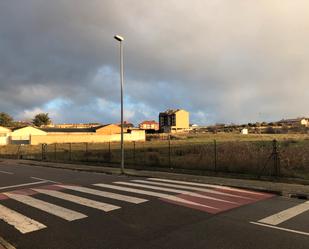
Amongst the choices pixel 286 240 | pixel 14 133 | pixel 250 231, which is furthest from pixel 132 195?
pixel 14 133

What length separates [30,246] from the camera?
21.9ft

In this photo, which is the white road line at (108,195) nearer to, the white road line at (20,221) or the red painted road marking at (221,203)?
the red painted road marking at (221,203)

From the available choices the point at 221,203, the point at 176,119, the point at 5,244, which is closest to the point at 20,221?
the point at 5,244

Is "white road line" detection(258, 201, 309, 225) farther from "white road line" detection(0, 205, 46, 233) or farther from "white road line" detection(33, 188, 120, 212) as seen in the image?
"white road line" detection(0, 205, 46, 233)

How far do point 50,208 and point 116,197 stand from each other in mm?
2311

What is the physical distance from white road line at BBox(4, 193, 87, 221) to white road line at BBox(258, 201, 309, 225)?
4469 millimetres

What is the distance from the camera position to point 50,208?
9.95 m

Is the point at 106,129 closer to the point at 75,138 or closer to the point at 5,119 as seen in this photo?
the point at 75,138

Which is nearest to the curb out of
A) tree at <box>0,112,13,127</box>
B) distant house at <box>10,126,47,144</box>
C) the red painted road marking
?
the red painted road marking

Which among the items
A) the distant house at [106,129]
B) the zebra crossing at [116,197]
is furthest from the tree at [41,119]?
A: the zebra crossing at [116,197]

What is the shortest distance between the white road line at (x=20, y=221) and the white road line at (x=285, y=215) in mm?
5190

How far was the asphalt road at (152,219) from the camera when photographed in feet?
22.5

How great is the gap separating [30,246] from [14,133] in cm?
9122

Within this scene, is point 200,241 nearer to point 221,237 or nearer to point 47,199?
point 221,237
